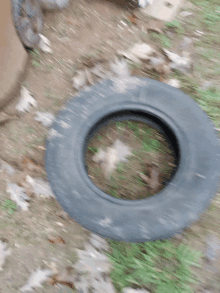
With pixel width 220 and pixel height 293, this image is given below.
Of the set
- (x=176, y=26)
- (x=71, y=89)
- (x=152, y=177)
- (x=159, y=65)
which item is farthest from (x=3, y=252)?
(x=176, y=26)

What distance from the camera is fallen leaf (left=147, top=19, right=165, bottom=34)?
215 cm

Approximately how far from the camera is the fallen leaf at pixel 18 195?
1.94 m

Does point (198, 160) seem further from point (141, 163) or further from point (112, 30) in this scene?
point (112, 30)

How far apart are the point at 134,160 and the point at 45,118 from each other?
2.57 feet

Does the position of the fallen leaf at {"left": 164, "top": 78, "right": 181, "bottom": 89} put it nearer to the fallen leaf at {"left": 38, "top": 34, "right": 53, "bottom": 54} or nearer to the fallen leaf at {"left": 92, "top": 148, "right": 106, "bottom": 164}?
the fallen leaf at {"left": 92, "top": 148, "right": 106, "bottom": 164}

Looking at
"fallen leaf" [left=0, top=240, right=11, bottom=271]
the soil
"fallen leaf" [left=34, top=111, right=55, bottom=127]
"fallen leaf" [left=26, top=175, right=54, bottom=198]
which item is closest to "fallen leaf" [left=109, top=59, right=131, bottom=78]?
the soil

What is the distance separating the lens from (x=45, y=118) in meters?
2.03

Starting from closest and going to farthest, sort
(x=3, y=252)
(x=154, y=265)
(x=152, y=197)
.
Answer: (x=152, y=197)
(x=154, y=265)
(x=3, y=252)

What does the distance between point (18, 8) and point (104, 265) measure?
6.40 ft

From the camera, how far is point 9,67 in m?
1.91

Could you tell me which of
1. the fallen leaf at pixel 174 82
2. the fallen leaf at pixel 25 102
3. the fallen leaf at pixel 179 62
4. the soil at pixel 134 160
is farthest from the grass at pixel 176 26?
the fallen leaf at pixel 25 102

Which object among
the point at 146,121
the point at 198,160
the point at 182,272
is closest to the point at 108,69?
the point at 146,121

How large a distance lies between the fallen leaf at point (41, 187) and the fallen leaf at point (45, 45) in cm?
109

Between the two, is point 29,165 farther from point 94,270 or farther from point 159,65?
point 159,65
